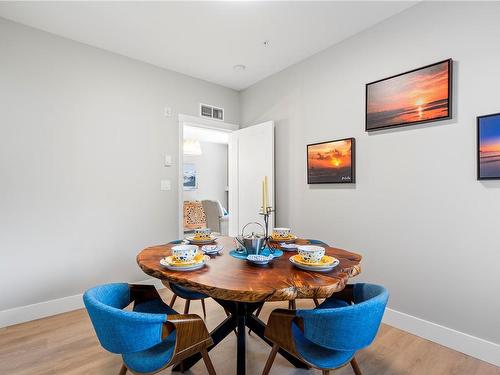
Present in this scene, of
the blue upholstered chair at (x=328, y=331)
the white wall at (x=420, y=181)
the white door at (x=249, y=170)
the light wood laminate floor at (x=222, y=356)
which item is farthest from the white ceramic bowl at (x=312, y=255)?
the white door at (x=249, y=170)

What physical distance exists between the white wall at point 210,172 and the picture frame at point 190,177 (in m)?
0.10

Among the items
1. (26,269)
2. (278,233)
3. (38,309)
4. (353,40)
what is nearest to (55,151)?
(26,269)

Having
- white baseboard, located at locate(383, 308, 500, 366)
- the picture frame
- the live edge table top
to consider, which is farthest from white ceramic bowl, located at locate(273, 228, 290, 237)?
the picture frame

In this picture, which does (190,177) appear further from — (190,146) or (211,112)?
(211,112)

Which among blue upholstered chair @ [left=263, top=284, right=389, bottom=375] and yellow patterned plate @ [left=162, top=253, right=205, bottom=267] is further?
yellow patterned plate @ [left=162, top=253, right=205, bottom=267]

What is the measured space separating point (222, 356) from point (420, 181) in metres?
2.05

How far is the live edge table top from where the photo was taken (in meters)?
1.14

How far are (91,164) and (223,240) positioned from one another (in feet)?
5.67

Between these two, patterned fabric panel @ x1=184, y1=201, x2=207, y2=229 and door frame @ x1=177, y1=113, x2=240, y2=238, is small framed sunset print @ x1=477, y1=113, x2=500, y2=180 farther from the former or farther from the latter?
patterned fabric panel @ x1=184, y1=201, x2=207, y2=229

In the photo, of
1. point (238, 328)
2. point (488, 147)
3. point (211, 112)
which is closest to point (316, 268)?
point (238, 328)

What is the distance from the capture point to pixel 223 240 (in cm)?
218

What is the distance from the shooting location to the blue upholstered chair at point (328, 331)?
3.70 feet

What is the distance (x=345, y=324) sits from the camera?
112 cm

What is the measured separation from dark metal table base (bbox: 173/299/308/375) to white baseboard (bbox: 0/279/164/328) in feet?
5.27
